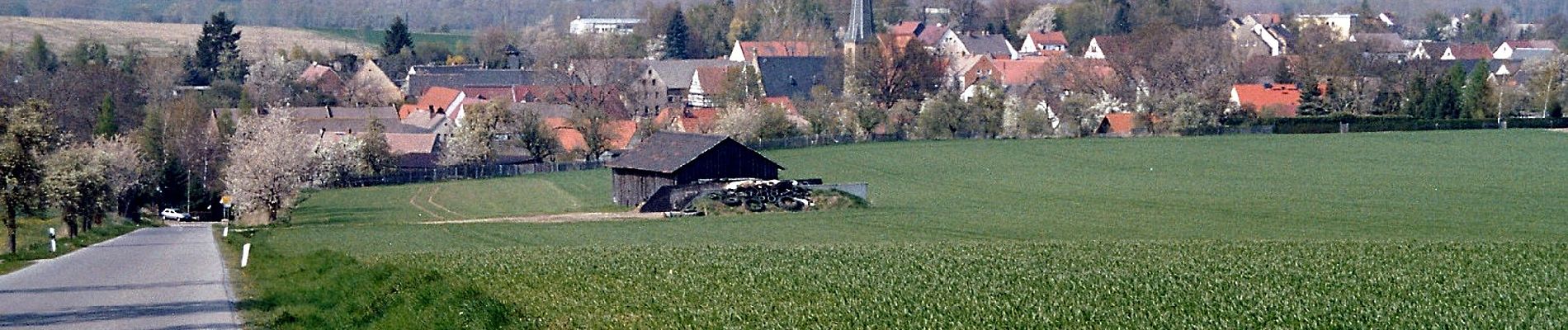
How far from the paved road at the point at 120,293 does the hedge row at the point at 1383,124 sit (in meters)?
61.6

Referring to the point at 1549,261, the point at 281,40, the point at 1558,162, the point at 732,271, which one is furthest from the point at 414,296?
the point at 281,40

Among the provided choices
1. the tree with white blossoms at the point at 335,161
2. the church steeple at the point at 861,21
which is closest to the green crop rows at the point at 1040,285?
the tree with white blossoms at the point at 335,161

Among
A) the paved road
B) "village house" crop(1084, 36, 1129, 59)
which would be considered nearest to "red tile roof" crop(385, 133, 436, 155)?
"village house" crop(1084, 36, 1129, 59)

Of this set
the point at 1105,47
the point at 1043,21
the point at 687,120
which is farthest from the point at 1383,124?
the point at 1043,21

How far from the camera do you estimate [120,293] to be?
17.0m

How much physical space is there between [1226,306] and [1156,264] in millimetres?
4879

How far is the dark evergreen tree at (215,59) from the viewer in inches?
4508

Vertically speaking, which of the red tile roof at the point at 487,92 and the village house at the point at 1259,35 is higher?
the village house at the point at 1259,35

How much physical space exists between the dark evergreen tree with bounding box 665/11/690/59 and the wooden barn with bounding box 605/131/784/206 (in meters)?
90.8

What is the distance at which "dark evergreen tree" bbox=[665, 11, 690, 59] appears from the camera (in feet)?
461

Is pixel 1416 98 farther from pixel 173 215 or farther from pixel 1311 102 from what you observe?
pixel 173 215

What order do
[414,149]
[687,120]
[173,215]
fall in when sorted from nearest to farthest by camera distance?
[173,215]
[414,149]
[687,120]

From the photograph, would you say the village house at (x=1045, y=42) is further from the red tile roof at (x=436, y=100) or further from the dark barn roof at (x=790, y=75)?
the red tile roof at (x=436, y=100)

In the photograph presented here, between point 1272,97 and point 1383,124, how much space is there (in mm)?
11491
